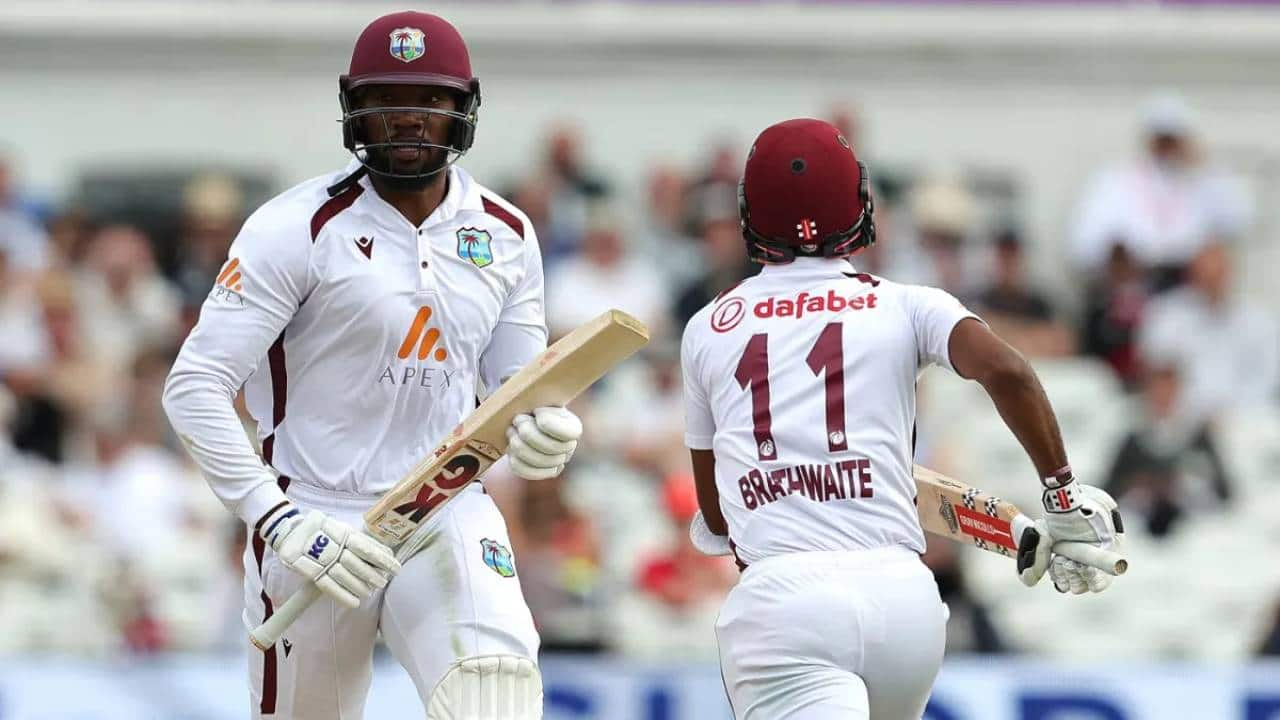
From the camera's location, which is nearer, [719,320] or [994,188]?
[719,320]

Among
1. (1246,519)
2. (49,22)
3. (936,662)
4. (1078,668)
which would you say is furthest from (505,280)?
(49,22)

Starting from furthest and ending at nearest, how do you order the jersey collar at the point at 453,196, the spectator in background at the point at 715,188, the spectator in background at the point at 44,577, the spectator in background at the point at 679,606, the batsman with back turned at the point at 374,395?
the spectator in background at the point at 715,188 < the spectator in background at the point at 44,577 < the spectator in background at the point at 679,606 < the jersey collar at the point at 453,196 < the batsman with back turned at the point at 374,395

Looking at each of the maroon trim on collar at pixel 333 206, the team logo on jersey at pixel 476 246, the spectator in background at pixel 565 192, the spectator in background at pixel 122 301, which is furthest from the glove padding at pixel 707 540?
the spectator in background at pixel 565 192

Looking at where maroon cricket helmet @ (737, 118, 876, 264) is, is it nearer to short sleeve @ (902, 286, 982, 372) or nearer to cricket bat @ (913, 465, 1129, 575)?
short sleeve @ (902, 286, 982, 372)

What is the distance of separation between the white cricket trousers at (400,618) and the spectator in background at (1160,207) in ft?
26.2

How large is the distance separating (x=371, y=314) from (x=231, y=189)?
819cm

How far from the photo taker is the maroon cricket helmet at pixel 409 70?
575 cm

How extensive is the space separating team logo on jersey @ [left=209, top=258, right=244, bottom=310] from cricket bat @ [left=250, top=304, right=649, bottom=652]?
0.62 meters

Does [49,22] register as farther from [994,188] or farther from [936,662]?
[936,662]

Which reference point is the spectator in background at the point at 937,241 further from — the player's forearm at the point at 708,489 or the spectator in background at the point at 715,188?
the player's forearm at the point at 708,489

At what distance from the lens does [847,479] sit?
5.40m

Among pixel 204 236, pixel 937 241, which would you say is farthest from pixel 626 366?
pixel 204 236

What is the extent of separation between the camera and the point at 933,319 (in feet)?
17.6

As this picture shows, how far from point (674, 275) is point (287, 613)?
736 cm
